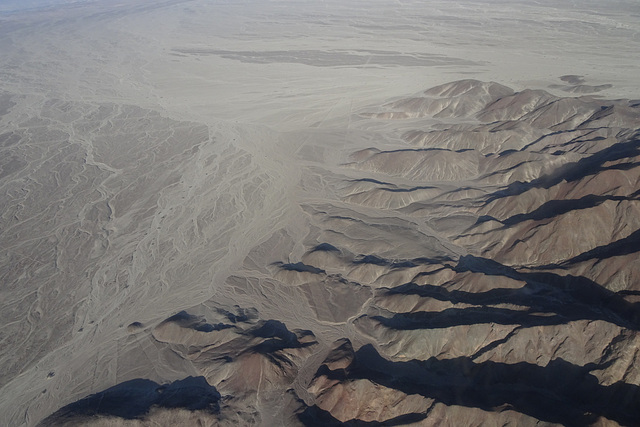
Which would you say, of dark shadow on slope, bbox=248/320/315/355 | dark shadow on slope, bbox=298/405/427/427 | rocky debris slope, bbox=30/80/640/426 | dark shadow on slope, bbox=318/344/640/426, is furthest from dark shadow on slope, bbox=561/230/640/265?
dark shadow on slope, bbox=248/320/315/355

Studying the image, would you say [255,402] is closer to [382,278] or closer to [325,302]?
[325,302]

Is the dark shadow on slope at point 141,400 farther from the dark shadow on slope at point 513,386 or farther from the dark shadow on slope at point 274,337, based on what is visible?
the dark shadow on slope at point 513,386

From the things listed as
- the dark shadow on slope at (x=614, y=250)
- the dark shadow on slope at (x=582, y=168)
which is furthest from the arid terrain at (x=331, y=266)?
the dark shadow on slope at (x=582, y=168)

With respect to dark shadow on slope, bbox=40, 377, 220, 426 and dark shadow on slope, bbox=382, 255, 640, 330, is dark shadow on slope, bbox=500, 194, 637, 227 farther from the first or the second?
dark shadow on slope, bbox=40, 377, 220, 426

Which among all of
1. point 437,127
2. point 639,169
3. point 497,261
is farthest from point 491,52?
point 497,261

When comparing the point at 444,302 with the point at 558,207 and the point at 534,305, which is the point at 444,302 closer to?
the point at 534,305
